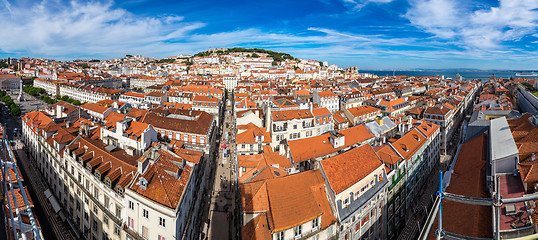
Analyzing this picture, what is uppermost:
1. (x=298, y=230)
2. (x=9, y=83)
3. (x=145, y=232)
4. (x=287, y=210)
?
(x=9, y=83)

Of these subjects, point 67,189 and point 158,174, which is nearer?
point 158,174

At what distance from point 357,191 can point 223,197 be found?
45.2ft

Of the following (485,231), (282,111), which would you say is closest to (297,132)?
(282,111)

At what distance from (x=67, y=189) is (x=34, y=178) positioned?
34.2 feet

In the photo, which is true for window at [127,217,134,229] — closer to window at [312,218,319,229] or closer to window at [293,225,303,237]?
window at [293,225,303,237]

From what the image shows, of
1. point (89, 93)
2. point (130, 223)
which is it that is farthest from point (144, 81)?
point (130, 223)

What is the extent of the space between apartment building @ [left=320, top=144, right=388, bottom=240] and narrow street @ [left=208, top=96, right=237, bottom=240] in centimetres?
860

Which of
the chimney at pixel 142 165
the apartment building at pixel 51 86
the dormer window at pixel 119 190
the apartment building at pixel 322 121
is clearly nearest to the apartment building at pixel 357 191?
the chimney at pixel 142 165

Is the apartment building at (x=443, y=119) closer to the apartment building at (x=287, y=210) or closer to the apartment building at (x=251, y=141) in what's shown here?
the apartment building at (x=251, y=141)

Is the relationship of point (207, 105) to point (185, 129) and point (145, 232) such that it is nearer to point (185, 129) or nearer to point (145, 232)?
point (185, 129)

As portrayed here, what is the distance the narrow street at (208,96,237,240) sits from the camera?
2256cm

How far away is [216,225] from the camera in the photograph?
76.0 feet

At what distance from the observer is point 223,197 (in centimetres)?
2762

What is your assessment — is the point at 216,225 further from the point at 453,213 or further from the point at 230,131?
the point at 230,131
